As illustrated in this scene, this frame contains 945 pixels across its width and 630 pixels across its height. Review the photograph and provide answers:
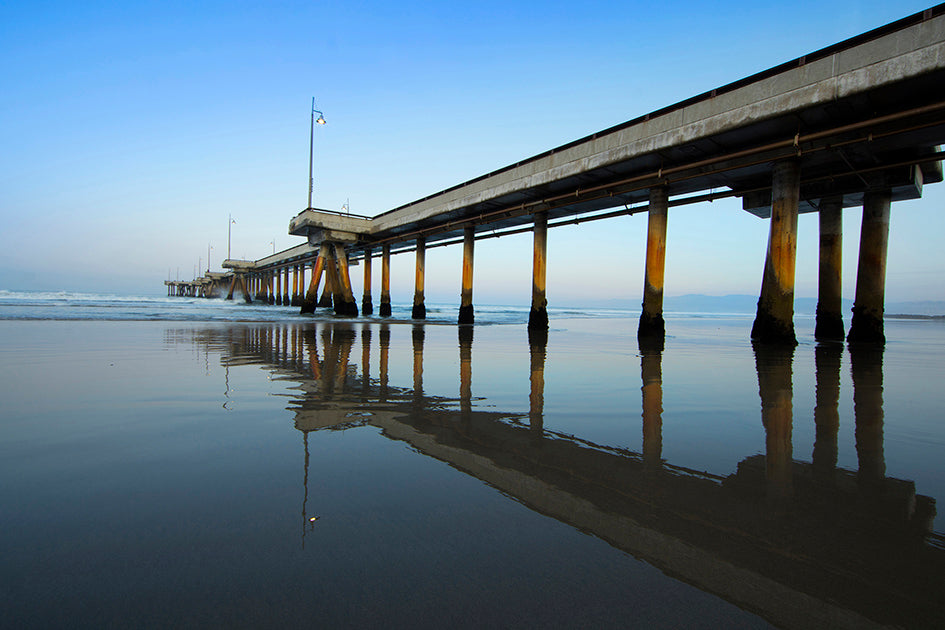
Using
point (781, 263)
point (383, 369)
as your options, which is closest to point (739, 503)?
point (383, 369)

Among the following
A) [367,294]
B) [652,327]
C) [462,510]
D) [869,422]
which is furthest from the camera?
[367,294]

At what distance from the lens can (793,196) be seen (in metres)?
11.2

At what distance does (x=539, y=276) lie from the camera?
1878 cm

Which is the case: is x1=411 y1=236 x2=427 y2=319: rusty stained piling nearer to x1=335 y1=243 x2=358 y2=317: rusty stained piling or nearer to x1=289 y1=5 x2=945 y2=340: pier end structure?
x1=335 y1=243 x2=358 y2=317: rusty stained piling

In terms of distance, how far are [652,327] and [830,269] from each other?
6674 mm

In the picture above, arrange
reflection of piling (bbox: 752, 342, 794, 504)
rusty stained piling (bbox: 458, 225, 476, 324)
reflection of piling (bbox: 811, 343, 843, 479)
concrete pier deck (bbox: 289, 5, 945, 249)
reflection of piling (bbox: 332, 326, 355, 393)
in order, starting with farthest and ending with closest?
1. rusty stained piling (bbox: 458, 225, 476, 324)
2. concrete pier deck (bbox: 289, 5, 945, 249)
3. reflection of piling (bbox: 332, 326, 355, 393)
4. reflection of piling (bbox: 811, 343, 843, 479)
5. reflection of piling (bbox: 752, 342, 794, 504)

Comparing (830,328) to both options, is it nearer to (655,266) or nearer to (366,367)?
(655,266)

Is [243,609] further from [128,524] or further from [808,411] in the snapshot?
[808,411]

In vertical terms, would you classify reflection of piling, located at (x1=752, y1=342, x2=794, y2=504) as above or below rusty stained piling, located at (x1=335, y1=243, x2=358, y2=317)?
below

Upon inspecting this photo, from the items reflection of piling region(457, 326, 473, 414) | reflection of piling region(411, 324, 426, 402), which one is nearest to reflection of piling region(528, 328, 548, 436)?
reflection of piling region(457, 326, 473, 414)

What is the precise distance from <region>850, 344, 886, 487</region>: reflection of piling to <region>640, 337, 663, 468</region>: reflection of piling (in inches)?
39.9

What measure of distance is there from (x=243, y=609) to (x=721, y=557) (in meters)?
1.55

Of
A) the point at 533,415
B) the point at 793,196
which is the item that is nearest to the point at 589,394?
the point at 533,415

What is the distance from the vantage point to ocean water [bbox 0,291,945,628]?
129 cm
